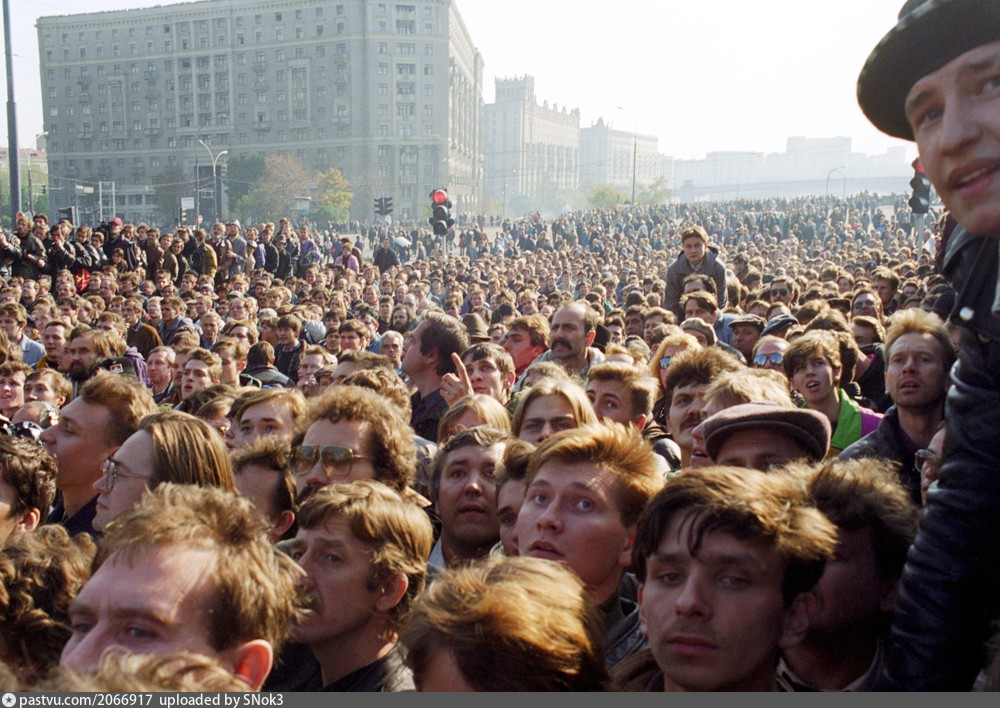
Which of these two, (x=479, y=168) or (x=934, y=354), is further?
(x=479, y=168)

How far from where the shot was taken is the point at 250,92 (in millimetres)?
98438

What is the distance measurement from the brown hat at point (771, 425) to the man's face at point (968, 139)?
5.91ft

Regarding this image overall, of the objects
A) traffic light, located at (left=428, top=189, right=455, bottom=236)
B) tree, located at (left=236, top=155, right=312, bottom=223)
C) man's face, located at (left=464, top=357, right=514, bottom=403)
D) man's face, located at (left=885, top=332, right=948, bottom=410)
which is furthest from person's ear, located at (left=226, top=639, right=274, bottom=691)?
tree, located at (left=236, top=155, right=312, bottom=223)

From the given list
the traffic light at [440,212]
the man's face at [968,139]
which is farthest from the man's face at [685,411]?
the traffic light at [440,212]

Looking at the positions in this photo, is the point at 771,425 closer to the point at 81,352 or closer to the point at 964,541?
the point at 964,541

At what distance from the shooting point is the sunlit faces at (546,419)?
4633 mm

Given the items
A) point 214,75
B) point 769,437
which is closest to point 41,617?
point 769,437

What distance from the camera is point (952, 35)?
1.66m

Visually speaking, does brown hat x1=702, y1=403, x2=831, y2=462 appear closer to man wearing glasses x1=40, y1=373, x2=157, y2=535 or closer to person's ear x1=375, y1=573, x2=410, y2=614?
person's ear x1=375, y1=573, x2=410, y2=614

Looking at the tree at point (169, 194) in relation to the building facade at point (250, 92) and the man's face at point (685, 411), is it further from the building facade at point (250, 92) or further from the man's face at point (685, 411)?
the man's face at point (685, 411)

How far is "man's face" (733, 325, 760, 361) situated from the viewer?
9.12m

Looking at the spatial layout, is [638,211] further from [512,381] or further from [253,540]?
[253,540]

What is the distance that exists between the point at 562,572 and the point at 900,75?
1.38 m

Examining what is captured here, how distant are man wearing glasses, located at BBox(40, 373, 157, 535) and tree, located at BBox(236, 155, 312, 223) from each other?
7774cm
